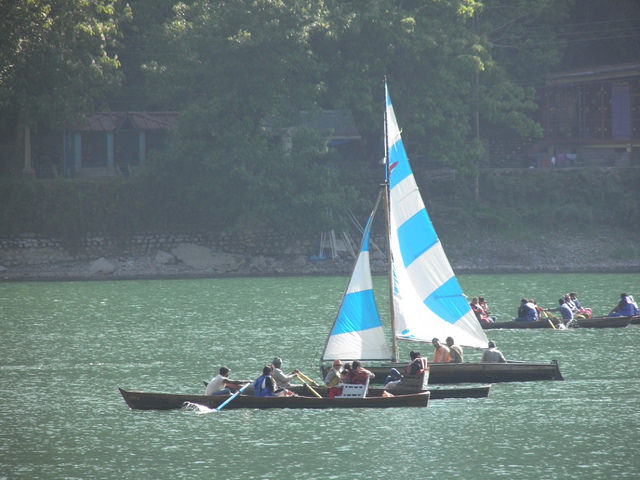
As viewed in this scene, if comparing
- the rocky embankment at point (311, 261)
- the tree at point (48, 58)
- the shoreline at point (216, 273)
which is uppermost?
the tree at point (48, 58)

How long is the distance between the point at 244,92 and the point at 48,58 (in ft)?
38.6

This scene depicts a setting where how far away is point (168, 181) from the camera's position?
228ft

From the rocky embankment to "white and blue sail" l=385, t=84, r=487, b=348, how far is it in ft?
113

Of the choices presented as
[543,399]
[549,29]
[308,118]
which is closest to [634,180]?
[549,29]

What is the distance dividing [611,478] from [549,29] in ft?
190

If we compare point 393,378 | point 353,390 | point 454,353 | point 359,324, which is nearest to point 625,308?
point 454,353

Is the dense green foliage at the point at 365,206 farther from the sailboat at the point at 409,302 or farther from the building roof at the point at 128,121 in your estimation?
the sailboat at the point at 409,302

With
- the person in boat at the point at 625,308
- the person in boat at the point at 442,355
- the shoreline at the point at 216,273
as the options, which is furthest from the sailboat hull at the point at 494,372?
the shoreline at the point at 216,273

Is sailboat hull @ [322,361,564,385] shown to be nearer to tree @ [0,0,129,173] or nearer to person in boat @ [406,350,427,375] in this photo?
person in boat @ [406,350,427,375]

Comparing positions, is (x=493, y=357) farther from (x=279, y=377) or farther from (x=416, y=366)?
(x=279, y=377)

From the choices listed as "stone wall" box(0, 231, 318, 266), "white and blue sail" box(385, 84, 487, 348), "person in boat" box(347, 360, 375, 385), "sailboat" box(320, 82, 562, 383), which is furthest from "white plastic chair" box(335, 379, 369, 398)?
"stone wall" box(0, 231, 318, 266)

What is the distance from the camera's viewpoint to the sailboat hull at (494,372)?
3231 cm

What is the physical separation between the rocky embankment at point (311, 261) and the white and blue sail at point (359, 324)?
35.7m

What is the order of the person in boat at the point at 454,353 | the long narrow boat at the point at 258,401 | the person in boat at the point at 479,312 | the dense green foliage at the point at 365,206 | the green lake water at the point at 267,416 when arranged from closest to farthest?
the green lake water at the point at 267,416 < the long narrow boat at the point at 258,401 < the person in boat at the point at 454,353 < the person in boat at the point at 479,312 < the dense green foliage at the point at 365,206
